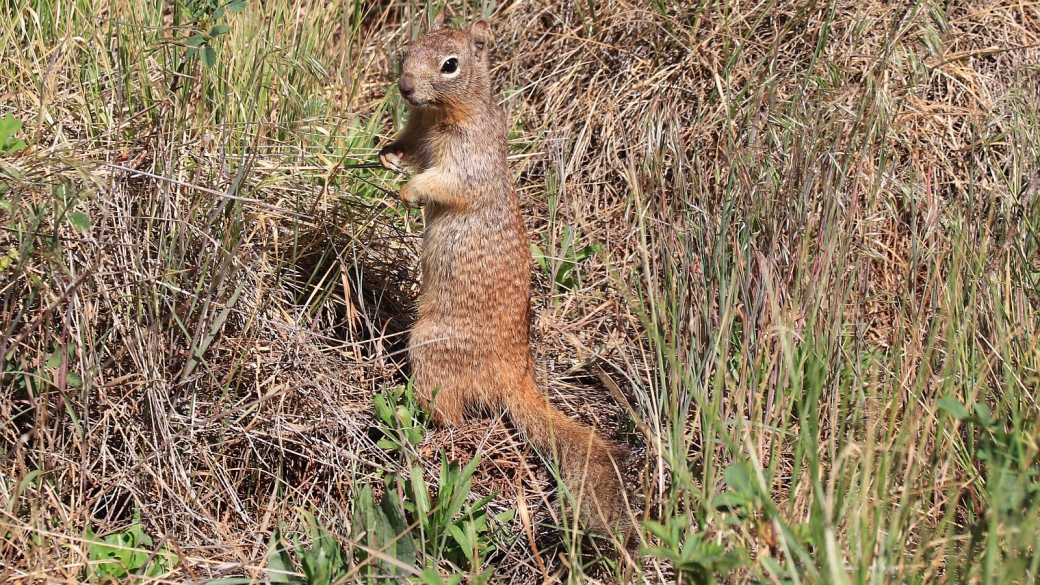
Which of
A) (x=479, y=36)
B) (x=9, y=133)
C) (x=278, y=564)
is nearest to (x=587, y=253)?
(x=479, y=36)

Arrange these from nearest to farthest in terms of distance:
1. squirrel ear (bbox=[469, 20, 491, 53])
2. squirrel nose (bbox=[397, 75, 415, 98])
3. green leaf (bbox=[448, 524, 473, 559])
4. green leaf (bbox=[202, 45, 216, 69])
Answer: green leaf (bbox=[448, 524, 473, 559]) → green leaf (bbox=[202, 45, 216, 69]) → squirrel nose (bbox=[397, 75, 415, 98]) → squirrel ear (bbox=[469, 20, 491, 53])

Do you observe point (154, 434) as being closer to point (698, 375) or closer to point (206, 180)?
point (206, 180)

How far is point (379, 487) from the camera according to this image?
340cm

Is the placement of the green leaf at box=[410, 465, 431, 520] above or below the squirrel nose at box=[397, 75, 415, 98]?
below

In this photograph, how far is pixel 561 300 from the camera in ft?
14.8

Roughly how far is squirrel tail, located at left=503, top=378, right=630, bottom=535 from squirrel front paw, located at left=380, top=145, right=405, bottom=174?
0.98m

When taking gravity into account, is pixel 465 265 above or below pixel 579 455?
above

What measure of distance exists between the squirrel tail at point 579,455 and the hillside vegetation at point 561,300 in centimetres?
10

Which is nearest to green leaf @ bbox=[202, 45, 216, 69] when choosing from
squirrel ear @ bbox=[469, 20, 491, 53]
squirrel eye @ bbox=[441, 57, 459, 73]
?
squirrel eye @ bbox=[441, 57, 459, 73]

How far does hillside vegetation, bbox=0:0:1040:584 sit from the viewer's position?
2.86 m

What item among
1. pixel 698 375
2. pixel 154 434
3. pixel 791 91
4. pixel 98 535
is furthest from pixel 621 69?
pixel 98 535

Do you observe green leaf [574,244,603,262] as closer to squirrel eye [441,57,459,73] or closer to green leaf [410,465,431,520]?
squirrel eye [441,57,459,73]

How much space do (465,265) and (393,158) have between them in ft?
1.88

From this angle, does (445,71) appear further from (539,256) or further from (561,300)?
(561,300)
